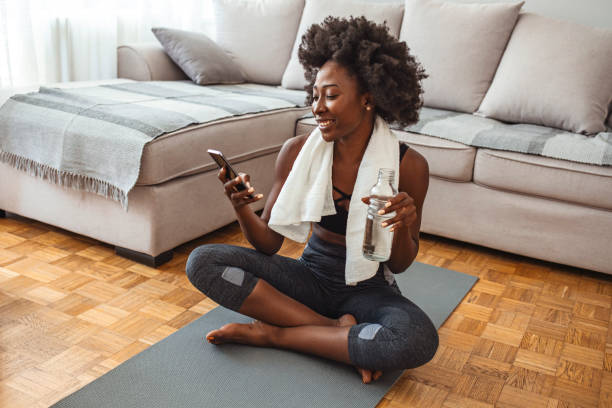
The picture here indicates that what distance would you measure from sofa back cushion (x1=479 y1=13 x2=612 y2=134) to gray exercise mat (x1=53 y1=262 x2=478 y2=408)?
1.53m

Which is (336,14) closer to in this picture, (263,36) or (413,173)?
(263,36)

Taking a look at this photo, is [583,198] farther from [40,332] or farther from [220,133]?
[40,332]

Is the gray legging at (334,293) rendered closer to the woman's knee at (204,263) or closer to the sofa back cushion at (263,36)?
the woman's knee at (204,263)

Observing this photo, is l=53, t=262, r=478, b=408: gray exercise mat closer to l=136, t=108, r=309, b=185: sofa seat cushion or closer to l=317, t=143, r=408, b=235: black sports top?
l=317, t=143, r=408, b=235: black sports top

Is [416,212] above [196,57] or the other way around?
the other way around

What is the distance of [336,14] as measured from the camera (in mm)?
3066

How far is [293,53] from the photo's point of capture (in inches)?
124

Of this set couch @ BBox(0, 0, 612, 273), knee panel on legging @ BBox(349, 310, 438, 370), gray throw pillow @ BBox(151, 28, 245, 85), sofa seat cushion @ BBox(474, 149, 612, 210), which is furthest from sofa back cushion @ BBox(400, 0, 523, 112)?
knee panel on legging @ BBox(349, 310, 438, 370)

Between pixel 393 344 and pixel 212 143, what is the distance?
3.54 ft

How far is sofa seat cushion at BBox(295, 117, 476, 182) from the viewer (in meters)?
2.27

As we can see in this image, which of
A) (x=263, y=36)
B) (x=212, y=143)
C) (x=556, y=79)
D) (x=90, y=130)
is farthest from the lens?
(x=263, y=36)

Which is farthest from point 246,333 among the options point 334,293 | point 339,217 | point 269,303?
point 339,217

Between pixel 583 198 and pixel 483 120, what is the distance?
626mm

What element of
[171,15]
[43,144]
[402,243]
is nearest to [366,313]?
[402,243]
